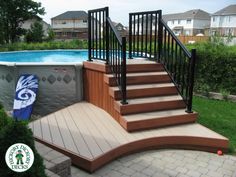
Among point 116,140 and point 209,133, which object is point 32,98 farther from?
point 209,133

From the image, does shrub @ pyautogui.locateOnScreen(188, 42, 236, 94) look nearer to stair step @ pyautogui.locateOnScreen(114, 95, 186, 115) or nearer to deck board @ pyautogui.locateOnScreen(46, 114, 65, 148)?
stair step @ pyautogui.locateOnScreen(114, 95, 186, 115)

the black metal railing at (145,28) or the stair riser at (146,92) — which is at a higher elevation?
the black metal railing at (145,28)

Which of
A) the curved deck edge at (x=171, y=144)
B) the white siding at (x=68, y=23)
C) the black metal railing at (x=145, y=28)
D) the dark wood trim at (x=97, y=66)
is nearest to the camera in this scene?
the curved deck edge at (x=171, y=144)

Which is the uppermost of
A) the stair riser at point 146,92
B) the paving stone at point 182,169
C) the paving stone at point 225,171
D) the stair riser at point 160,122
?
the stair riser at point 146,92

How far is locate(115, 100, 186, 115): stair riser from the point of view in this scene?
13.4ft

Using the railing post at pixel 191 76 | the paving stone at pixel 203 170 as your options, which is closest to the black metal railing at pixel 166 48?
the railing post at pixel 191 76

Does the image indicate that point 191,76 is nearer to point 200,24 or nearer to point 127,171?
point 127,171

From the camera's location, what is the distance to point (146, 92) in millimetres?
4520

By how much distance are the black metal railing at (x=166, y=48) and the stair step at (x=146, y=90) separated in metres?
0.16

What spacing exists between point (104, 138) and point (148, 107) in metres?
1.03

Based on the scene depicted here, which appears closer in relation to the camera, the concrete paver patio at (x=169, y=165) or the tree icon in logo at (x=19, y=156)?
the tree icon in logo at (x=19, y=156)

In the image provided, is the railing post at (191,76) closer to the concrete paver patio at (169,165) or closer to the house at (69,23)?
the concrete paver patio at (169,165)

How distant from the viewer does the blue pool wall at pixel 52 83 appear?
5254mm

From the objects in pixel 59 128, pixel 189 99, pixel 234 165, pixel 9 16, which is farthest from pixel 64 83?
pixel 9 16
